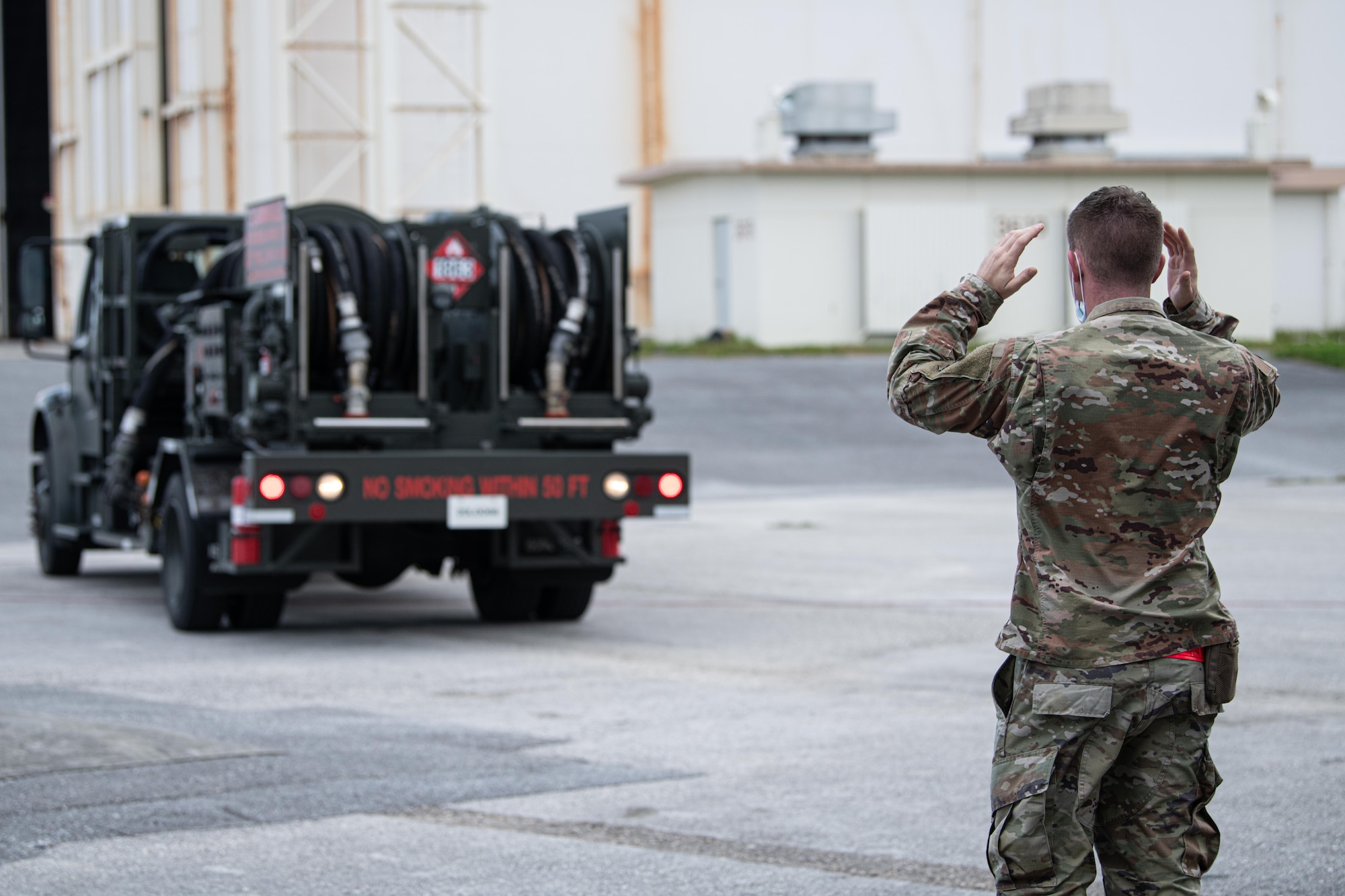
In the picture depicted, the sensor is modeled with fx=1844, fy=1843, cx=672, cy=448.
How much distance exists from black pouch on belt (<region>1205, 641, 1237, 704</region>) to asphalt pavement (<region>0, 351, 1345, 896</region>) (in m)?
1.83

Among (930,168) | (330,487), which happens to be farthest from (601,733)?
(930,168)

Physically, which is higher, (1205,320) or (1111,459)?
(1205,320)

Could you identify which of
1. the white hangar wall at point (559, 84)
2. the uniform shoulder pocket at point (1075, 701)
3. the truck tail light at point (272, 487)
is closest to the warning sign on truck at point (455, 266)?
the truck tail light at point (272, 487)

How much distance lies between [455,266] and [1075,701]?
7.66 meters

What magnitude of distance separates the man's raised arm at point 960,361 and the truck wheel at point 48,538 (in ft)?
36.9

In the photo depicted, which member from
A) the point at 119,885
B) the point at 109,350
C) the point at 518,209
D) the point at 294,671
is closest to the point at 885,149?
the point at 518,209

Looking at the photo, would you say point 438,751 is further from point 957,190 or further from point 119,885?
point 957,190

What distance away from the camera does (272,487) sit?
32.8ft

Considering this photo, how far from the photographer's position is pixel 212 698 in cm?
853

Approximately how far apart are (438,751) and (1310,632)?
572cm

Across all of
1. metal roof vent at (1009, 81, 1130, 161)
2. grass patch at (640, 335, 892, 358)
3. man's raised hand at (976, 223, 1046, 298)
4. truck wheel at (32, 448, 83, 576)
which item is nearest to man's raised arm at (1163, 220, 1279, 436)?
man's raised hand at (976, 223, 1046, 298)

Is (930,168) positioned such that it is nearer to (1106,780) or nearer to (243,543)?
(243,543)

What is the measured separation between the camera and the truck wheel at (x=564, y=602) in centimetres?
1156

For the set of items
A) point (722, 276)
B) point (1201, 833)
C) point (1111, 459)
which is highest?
point (722, 276)
